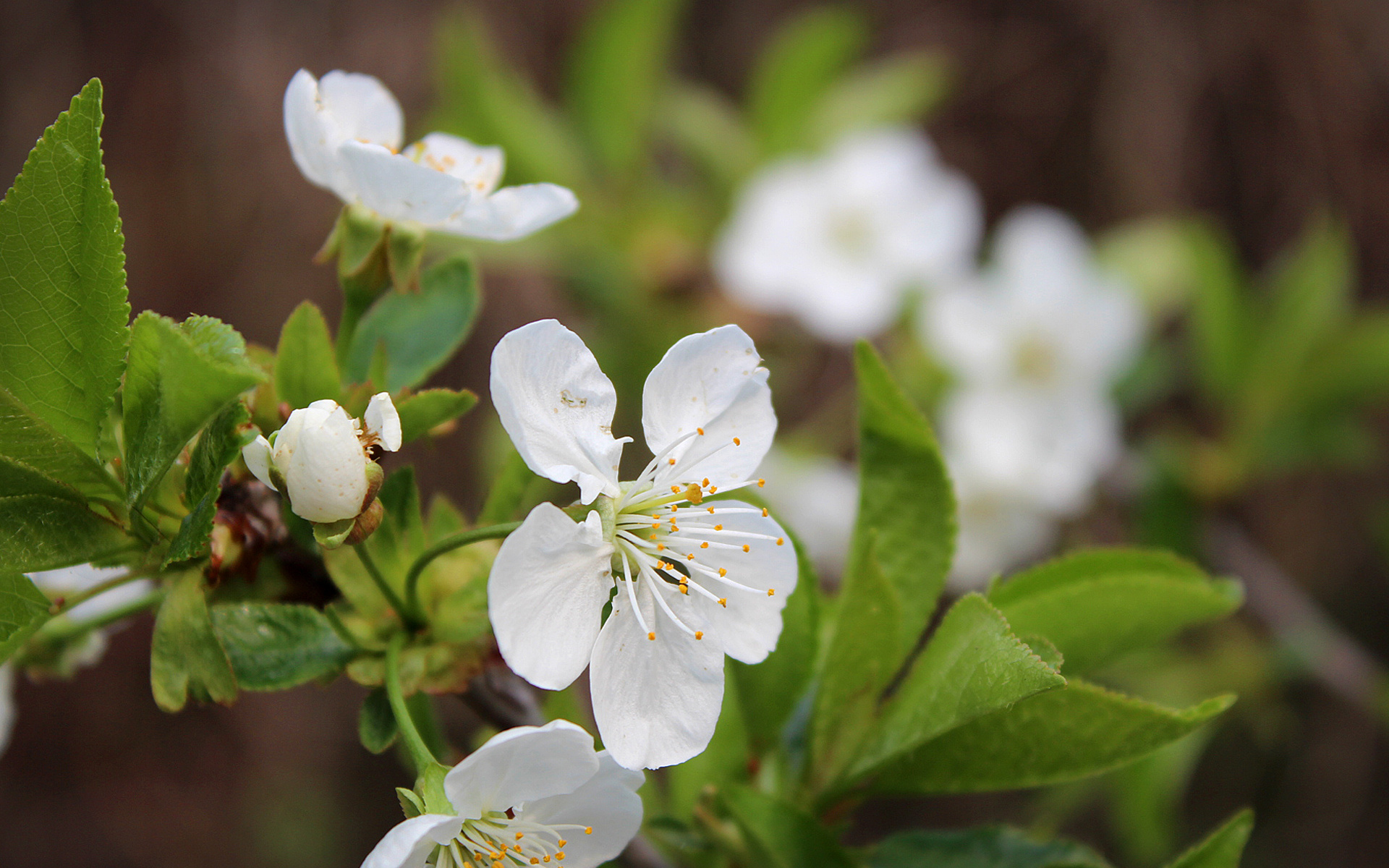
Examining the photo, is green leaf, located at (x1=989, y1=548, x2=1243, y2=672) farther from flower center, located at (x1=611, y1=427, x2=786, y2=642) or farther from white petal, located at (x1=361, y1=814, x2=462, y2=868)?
white petal, located at (x1=361, y1=814, x2=462, y2=868)

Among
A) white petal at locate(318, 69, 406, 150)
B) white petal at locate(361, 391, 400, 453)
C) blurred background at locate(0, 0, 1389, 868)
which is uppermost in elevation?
white petal at locate(318, 69, 406, 150)

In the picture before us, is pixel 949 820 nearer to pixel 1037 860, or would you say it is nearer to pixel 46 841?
pixel 1037 860

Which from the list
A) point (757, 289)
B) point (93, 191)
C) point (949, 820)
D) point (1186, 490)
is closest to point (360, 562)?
point (93, 191)

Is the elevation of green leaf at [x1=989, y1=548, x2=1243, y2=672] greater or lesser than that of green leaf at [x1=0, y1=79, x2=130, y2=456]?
lesser

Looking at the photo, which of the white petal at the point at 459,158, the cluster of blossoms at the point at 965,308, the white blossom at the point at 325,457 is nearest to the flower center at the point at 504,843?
the white blossom at the point at 325,457

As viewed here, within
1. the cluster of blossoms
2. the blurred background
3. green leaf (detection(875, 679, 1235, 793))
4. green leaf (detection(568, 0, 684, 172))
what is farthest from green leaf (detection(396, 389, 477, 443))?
the blurred background

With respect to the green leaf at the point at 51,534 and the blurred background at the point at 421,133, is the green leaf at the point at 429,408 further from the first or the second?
the blurred background at the point at 421,133
